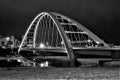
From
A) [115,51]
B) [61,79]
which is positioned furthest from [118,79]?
[115,51]

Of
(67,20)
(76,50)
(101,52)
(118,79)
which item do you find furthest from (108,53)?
(118,79)

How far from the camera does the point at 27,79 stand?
14375 millimetres

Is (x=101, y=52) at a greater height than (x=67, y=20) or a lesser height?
lesser

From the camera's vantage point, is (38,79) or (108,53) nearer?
(38,79)

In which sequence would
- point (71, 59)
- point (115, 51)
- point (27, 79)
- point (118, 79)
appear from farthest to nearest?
1. point (115, 51)
2. point (71, 59)
3. point (27, 79)
4. point (118, 79)

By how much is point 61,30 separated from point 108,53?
51.0 ft

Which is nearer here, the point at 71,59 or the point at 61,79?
the point at 61,79

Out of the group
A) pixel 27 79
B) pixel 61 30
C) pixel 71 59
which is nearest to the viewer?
pixel 27 79

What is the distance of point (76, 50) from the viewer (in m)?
57.7

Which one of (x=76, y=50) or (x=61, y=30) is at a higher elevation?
(x=61, y=30)

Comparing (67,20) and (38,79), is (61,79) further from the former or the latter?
(67,20)

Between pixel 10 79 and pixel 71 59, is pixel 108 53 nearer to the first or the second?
pixel 71 59

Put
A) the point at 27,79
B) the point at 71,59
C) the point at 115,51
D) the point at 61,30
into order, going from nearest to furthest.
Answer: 1. the point at 27,79
2. the point at 71,59
3. the point at 61,30
4. the point at 115,51

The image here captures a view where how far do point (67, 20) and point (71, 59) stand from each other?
1399 centimetres
